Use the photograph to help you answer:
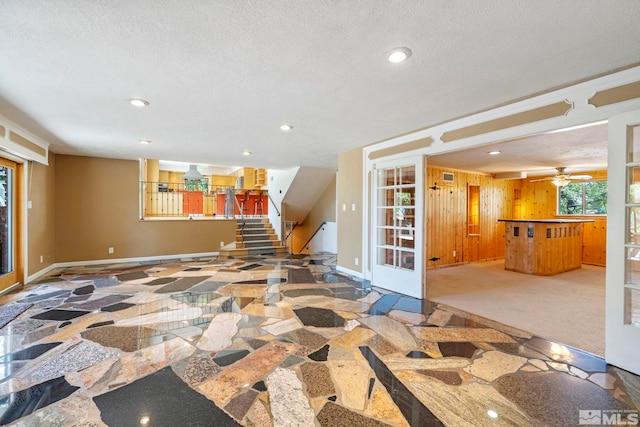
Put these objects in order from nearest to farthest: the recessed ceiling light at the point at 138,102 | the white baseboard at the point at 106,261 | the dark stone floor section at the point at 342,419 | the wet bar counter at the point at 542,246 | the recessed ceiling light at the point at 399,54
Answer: the dark stone floor section at the point at 342,419, the recessed ceiling light at the point at 399,54, the recessed ceiling light at the point at 138,102, the white baseboard at the point at 106,261, the wet bar counter at the point at 542,246

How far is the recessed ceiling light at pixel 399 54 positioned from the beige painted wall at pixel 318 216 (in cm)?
672

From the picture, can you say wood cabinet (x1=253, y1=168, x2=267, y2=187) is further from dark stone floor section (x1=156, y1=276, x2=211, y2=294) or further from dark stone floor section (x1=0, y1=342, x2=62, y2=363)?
dark stone floor section (x1=0, y1=342, x2=62, y2=363)

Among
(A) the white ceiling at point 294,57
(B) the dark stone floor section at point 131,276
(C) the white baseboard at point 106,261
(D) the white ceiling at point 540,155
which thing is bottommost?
(B) the dark stone floor section at point 131,276

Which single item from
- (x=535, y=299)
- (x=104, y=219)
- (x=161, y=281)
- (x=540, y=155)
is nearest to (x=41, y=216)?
(x=104, y=219)

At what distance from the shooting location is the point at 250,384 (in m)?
2.10

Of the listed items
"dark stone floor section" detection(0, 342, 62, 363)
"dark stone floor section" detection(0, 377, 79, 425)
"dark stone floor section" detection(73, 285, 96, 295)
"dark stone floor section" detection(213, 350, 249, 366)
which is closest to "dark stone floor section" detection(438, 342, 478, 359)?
"dark stone floor section" detection(213, 350, 249, 366)

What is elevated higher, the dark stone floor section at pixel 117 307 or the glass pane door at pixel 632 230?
the glass pane door at pixel 632 230

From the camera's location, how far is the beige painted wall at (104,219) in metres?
6.19

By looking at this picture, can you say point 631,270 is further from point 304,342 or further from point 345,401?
point 304,342

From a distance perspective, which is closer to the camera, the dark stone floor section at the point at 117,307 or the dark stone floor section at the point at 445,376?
the dark stone floor section at the point at 445,376

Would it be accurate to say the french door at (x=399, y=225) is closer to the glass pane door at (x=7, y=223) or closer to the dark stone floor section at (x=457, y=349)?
the dark stone floor section at (x=457, y=349)

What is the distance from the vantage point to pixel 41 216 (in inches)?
212

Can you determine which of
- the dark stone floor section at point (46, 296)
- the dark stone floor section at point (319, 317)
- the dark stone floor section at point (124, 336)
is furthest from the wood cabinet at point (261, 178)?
the dark stone floor section at point (124, 336)

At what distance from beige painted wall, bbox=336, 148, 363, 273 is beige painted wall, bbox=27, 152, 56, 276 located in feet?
17.8
